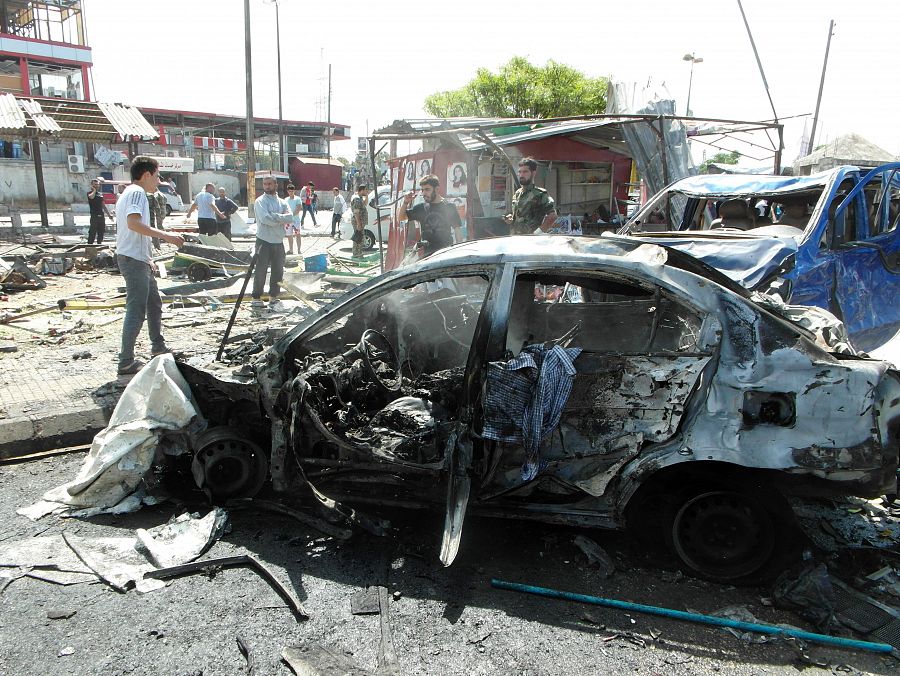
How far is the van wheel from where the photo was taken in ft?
9.91

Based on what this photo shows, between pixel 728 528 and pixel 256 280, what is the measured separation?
8449mm

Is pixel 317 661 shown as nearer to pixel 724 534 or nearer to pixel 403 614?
A: pixel 403 614

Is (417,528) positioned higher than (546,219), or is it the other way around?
(546,219)

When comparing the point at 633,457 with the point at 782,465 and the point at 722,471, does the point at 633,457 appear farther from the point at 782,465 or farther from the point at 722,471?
the point at 782,465

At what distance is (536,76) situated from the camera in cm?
3086

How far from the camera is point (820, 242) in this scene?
562 cm

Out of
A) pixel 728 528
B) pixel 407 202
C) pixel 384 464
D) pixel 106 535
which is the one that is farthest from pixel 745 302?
pixel 407 202

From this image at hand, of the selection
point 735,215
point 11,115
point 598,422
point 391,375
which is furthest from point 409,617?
point 11,115

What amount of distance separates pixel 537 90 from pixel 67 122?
20.6m

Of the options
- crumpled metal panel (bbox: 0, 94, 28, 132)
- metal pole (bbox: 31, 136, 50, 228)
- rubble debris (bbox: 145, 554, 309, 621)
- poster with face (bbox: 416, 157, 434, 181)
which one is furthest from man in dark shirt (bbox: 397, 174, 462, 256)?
metal pole (bbox: 31, 136, 50, 228)

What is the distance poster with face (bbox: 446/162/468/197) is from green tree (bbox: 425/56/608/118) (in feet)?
68.4

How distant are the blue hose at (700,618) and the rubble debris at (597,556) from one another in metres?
0.23

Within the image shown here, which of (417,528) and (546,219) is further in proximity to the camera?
(546,219)

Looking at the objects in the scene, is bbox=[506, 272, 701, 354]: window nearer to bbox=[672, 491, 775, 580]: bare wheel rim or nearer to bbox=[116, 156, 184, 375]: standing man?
bbox=[672, 491, 775, 580]: bare wheel rim
